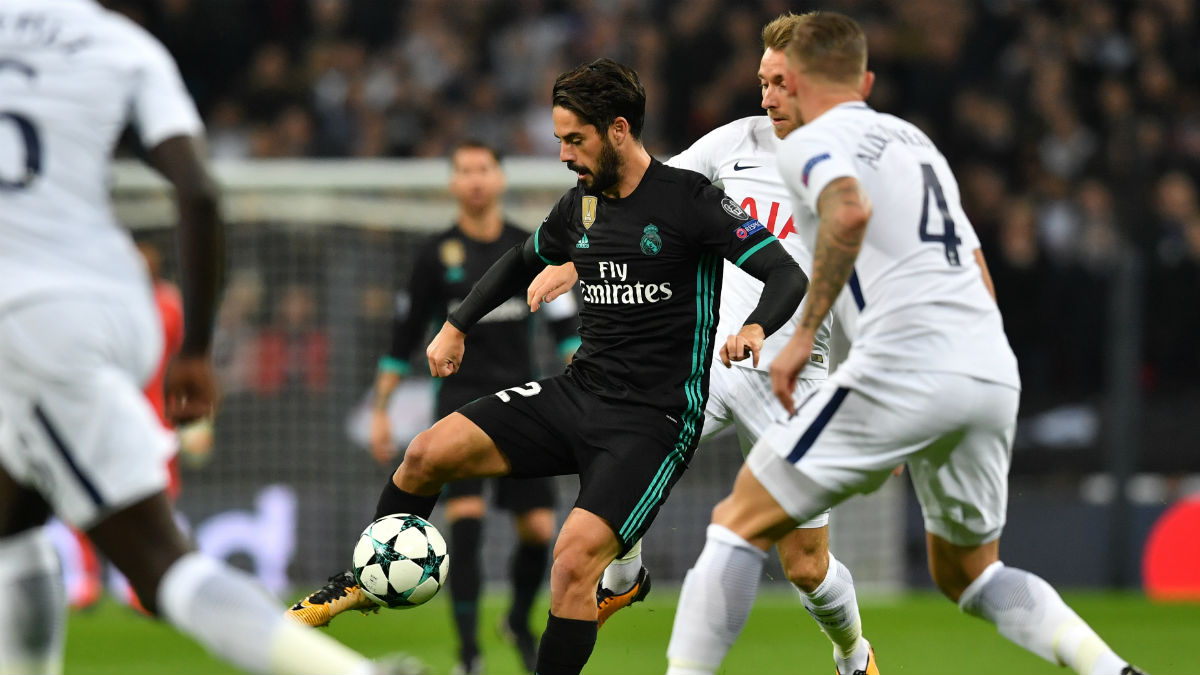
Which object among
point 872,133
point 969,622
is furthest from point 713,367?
point 969,622

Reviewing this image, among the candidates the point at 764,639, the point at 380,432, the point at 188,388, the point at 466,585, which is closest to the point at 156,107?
the point at 188,388

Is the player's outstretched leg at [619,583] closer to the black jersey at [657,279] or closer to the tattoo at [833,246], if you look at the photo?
the black jersey at [657,279]

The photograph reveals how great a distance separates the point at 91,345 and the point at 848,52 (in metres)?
2.13

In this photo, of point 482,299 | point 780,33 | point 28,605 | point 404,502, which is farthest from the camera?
point 780,33

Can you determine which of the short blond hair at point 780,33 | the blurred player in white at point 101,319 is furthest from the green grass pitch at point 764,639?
the blurred player in white at point 101,319

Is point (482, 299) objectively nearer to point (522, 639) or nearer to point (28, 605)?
point (28, 605)

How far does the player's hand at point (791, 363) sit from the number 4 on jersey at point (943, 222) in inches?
18.1

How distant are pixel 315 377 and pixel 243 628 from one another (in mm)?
7356

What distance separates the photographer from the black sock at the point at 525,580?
739 centimetres

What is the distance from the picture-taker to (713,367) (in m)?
5.88

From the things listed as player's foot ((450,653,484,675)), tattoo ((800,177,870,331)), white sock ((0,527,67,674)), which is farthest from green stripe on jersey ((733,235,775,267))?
player's foot ((450,653,484,675))

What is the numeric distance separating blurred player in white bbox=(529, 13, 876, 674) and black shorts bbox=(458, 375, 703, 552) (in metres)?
0.39

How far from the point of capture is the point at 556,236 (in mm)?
5375

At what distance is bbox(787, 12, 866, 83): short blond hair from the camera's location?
Answer: 429cm
